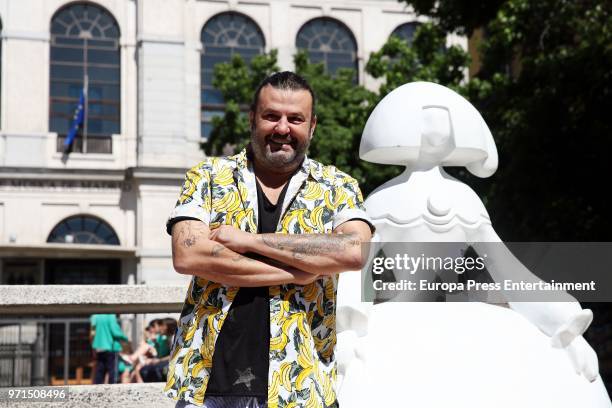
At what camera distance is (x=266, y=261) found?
2971mm

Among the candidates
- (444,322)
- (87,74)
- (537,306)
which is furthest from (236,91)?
(444,322)

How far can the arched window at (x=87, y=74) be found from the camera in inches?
968

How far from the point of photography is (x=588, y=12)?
1398 centimetres

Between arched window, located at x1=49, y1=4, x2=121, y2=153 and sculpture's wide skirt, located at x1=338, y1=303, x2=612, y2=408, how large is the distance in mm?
21489

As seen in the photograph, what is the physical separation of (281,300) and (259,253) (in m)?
0.17

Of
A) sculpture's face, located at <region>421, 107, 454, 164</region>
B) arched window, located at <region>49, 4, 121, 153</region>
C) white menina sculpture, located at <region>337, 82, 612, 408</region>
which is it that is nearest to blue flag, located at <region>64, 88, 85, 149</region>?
arched window, located at <region>49, 4, 121, 153</region>

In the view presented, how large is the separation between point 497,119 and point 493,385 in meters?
11.9

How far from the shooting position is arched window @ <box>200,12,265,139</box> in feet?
84.3

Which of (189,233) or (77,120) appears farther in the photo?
(77,120)

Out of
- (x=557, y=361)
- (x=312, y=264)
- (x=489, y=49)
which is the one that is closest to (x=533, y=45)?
(x=489, y=49)

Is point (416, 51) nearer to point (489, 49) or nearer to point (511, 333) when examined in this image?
point (489, 49)

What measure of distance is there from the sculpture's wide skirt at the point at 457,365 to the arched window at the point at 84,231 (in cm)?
2093

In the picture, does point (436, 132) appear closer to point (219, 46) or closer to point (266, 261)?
point (266, 261)

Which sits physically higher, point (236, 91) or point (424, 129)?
point (236, 91)
